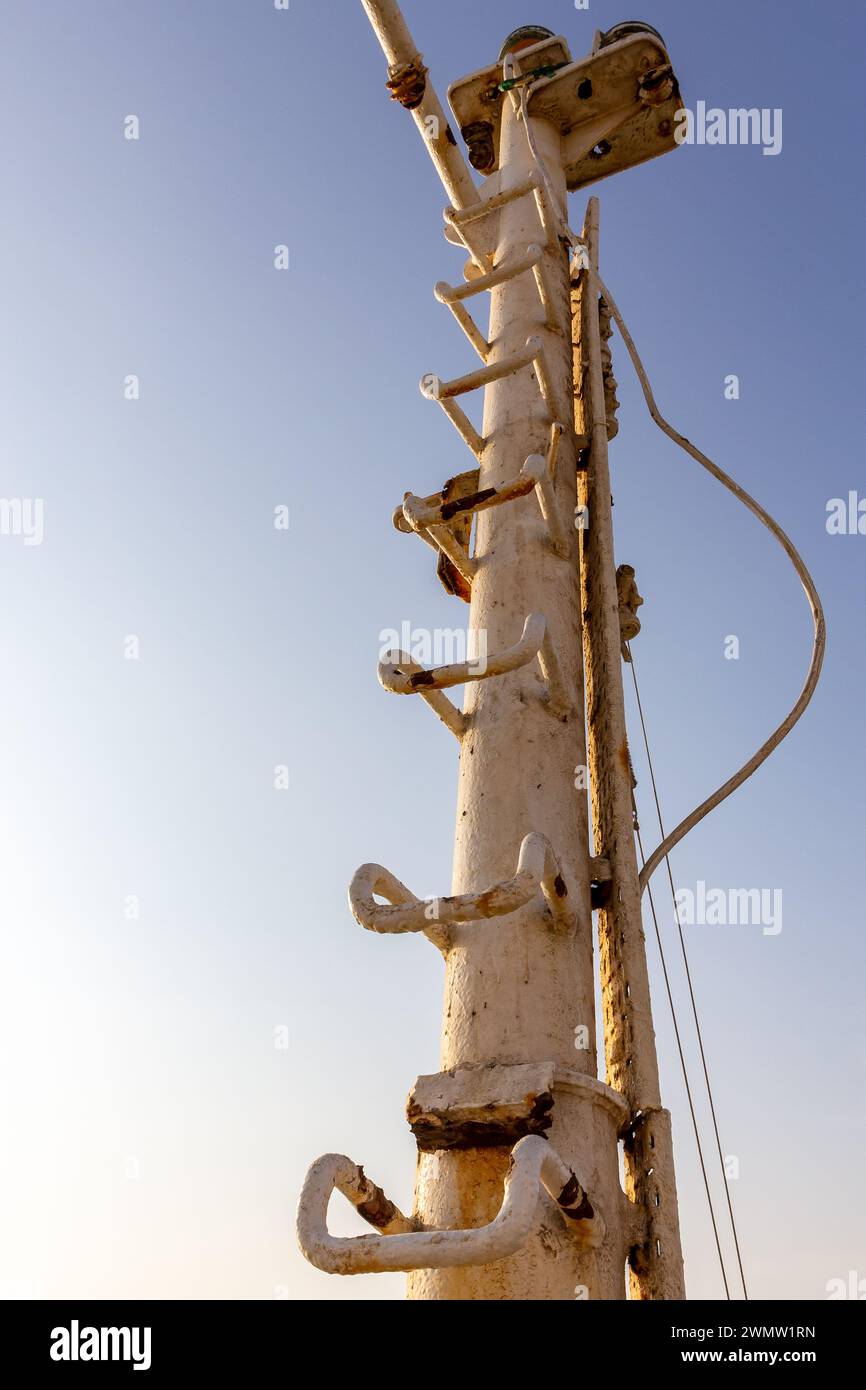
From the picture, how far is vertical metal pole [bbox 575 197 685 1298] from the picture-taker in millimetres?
3875

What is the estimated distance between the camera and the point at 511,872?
14.1 ft

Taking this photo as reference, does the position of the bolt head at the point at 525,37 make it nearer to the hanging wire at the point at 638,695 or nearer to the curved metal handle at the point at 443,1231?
the hanging wire at the point at 638,695

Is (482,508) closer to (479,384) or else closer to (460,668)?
(479,384)

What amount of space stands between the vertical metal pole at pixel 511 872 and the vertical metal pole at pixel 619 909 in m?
0.12

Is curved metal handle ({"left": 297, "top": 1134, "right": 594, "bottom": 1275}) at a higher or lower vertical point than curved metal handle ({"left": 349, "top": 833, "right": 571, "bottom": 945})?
lower

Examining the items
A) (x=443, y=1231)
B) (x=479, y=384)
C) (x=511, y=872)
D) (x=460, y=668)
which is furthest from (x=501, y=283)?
(x=443, y=1231)

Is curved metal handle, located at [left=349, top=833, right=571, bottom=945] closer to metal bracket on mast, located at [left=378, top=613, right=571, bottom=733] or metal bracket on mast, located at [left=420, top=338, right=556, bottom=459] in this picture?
metal bracket on mast, located at [left=378, top=613, right=571, bottom=733]

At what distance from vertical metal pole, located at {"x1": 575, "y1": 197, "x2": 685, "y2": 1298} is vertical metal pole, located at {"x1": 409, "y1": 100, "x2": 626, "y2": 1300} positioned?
0.40 feet

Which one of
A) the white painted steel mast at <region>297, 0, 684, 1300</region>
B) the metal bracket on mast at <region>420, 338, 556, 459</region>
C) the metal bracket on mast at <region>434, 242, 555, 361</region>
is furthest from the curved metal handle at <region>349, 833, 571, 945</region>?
the metal bracket on mast at <region>434, 242, 555, 361</region>

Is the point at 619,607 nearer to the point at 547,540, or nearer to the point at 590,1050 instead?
the point at 547,540

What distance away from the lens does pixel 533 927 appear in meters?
4.18

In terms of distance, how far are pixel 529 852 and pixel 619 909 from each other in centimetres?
93

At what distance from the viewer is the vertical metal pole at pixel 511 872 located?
11.9 feet

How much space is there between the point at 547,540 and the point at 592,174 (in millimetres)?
4460
